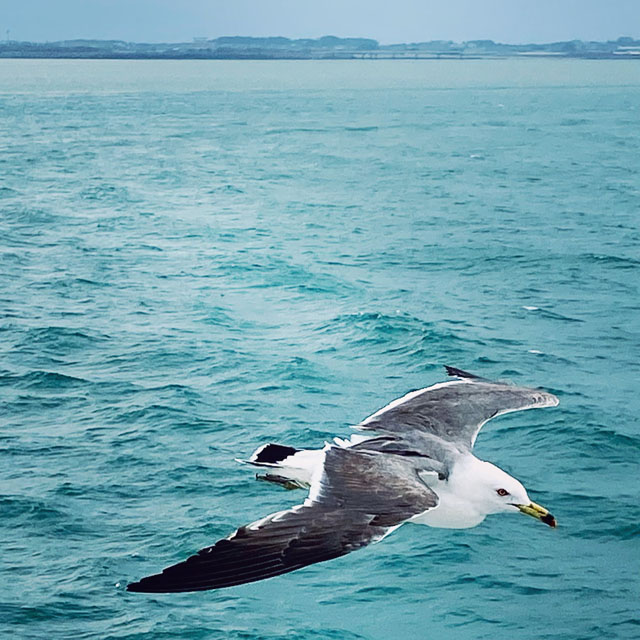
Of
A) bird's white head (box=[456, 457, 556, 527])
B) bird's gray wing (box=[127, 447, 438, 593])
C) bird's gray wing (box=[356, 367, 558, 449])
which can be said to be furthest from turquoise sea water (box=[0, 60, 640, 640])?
bird's gray wing (box=[127, 447, 438, 593])

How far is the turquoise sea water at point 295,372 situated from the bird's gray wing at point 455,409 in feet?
8.20

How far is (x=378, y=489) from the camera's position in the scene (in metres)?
9.30

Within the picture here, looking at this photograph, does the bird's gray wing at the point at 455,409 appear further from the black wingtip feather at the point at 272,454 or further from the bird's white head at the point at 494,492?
the black wingtip feather at the point at 272,454

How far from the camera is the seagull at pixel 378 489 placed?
8109 mm

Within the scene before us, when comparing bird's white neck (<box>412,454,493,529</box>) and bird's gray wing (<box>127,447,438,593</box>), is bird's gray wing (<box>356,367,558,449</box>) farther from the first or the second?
bird's gray wing (<box>127,447,438,593</box>)

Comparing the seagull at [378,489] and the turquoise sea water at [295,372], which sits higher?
the seagull at [378,489]

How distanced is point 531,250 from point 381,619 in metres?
21.5

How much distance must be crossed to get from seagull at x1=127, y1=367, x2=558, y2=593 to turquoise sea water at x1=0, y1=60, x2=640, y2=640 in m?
2.56

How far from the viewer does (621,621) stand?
12.9 meters

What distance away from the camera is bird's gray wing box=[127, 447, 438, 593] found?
7.78m

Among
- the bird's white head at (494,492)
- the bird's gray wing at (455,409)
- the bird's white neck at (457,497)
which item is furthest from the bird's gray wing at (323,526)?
the bird's gray wing at (455,409)

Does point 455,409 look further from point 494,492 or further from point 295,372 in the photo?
point 295,372

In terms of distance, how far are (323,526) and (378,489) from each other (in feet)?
2.23

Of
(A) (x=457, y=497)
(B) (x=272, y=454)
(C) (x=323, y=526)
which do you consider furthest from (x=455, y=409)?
(C) (x=323, y=526)
